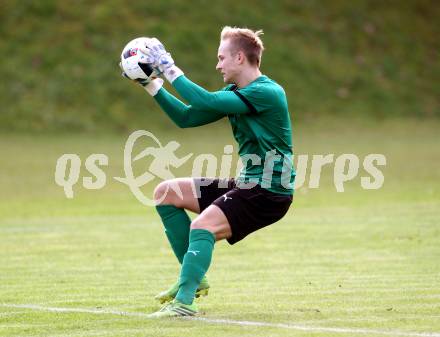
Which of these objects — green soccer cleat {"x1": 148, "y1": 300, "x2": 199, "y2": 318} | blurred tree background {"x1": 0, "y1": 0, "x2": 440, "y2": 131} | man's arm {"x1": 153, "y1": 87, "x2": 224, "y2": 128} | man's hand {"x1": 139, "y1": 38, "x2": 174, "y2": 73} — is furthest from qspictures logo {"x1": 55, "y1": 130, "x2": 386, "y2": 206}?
green soccer cleat {"x1": 148, "y1": 300, "x2": 199, "y2": 318}

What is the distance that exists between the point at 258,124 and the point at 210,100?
44cm

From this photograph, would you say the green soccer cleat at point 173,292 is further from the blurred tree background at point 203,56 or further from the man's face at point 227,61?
the blurred tree background at point 203,56

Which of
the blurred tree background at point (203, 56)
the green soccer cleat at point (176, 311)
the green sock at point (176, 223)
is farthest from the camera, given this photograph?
the blurred tree background at point (203, 56)

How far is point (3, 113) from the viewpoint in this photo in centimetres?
3366

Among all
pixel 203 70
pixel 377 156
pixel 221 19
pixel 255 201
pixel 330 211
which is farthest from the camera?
pixel 221 19

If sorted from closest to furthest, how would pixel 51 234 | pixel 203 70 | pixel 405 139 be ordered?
pixel 51 234, pixel 405 139, pixel 203 70

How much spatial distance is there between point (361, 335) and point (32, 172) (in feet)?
61.2

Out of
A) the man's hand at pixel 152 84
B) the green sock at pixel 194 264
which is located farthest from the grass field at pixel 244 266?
the man's hand at pixel 152 84

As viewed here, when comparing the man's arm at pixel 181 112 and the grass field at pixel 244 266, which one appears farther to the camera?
the man's arm at pixel 181 112

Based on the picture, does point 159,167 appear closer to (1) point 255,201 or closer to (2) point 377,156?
(2) point 377,156

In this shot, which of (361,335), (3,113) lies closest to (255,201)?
(361,335)

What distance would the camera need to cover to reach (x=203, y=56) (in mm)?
37656

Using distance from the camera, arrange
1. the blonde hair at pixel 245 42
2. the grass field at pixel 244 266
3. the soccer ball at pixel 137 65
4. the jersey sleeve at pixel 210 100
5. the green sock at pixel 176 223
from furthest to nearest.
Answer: the green sock at pixel 176 223 → the blonde hair at pixel 245 42 → the soccer ball at pixel 137 65 → the jersey sleeve at pixel 210 100 → the grass field at pixel 244 266

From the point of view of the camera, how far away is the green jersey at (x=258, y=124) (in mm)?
7602
